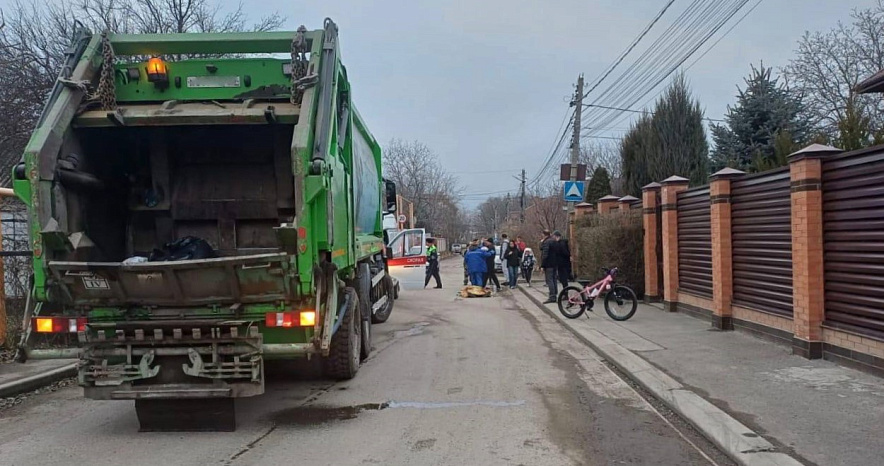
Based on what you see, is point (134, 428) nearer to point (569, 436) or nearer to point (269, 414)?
point (269, 414)

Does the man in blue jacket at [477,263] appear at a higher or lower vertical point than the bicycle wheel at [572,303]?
higher

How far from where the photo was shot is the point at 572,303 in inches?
530

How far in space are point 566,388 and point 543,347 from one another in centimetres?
297

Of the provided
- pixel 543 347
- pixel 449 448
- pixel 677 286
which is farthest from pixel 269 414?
pixel 677 286

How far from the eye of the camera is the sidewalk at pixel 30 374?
7.59 metres

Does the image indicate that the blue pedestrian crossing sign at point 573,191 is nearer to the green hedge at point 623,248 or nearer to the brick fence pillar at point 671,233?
the green hedge at point 623,248

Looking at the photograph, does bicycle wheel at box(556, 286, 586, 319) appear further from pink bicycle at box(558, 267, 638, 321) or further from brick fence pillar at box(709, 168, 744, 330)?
brick fence pillar at box(709, 168, 744, 330)

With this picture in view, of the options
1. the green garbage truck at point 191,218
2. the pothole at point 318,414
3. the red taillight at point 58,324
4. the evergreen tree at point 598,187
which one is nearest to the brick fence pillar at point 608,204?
the evergreen tree at point 598,187

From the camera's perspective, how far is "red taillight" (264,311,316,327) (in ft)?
19.3

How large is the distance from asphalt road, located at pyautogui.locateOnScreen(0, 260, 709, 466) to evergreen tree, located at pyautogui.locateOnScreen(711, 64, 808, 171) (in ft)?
46.0

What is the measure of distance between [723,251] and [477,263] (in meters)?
10.8

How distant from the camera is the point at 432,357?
974 cm

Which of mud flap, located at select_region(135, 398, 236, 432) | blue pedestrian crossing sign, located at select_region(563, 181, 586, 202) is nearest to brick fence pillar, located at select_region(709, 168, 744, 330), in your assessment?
blue pedestrian crossing sign, located at select_region(563, 181, 586, 202)

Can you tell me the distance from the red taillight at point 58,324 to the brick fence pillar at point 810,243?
7.91 meters
